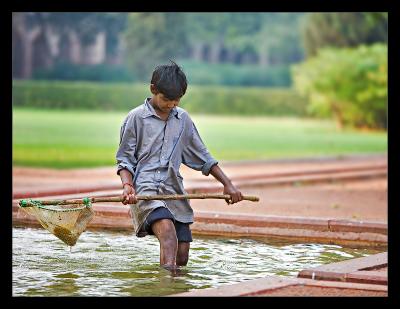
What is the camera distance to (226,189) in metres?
6.77

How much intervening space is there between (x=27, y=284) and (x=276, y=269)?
1.68 meters

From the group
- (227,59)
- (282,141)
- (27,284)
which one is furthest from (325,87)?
(27,284)

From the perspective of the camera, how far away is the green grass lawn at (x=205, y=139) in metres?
21.5

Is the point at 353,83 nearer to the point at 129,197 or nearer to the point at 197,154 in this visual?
the point at 197,154

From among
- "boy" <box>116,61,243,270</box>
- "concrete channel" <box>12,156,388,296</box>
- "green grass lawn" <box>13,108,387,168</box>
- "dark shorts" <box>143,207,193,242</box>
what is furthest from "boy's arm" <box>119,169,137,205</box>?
"green grass lawn" <box>13,108,387,168</box>

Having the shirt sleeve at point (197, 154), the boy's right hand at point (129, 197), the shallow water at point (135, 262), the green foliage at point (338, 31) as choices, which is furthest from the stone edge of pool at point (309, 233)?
the green foliage at point (338, 31)

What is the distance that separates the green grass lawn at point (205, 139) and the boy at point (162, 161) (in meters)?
11.8

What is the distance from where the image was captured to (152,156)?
22.2ft

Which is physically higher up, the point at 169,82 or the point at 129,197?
the point at 169,82

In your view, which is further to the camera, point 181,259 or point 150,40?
point 150,40

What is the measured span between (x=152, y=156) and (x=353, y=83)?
87.6 feet

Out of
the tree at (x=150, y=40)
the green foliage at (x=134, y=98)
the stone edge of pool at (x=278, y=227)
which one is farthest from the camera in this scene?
the tree at (x=150, y=40)

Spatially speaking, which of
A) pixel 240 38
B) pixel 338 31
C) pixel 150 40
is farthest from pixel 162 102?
pixel 240 38

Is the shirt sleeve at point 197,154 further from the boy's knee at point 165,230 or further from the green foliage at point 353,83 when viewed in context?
the green foliage at point 353,83
